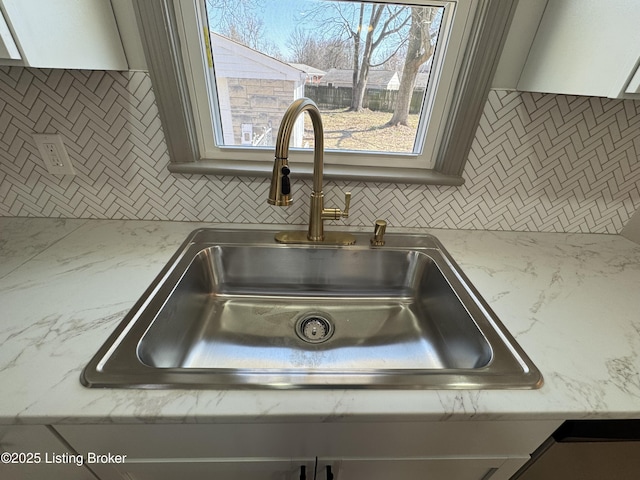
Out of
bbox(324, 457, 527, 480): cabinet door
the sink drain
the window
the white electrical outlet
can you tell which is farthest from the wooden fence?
bbox(324, 457, 527, 480): cabinet door

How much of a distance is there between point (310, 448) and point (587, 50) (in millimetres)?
1036

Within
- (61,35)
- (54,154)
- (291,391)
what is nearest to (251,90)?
(61,35)

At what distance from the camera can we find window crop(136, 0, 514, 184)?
2.62 feet

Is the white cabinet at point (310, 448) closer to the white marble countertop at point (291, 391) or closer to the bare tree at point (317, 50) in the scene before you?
the white marble countertop at point (291, 391)

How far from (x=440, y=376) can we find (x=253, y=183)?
30.2 inches

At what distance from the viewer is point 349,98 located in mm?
926

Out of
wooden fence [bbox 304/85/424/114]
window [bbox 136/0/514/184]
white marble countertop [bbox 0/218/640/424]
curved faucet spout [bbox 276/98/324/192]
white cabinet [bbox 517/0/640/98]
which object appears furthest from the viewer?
wooden fence [bbox 304/85/424/114]

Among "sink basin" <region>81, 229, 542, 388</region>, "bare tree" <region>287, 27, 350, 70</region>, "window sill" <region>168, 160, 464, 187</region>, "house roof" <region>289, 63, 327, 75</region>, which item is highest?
"bare tree" <region>287, 27, 350, 70</region>

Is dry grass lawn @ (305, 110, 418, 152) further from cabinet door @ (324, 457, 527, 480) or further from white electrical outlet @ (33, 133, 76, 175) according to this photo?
cabinet door @ (324, 457, 527, 480)

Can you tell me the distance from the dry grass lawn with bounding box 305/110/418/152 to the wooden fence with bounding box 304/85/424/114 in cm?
2

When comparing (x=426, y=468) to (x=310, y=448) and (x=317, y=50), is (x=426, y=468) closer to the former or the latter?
(x=310, y=448)

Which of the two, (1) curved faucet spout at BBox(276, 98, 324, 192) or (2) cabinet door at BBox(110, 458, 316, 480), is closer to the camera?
(2) cabinet door at BBox(110, 458, 316, 480)

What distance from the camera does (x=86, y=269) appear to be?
767mm

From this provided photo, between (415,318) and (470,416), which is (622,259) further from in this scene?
(470,416)
